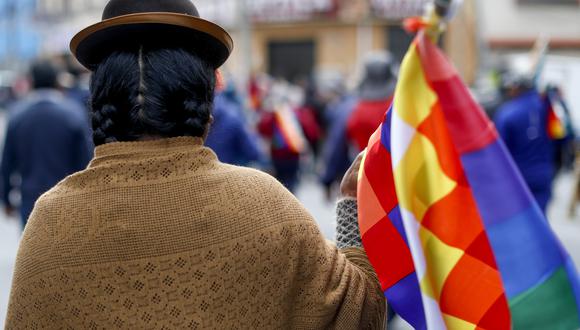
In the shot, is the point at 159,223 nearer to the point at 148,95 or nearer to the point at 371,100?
the point at 148,95

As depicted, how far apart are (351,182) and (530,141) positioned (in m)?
4.73

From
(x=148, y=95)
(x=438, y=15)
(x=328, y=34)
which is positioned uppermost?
(x=438, y=15)

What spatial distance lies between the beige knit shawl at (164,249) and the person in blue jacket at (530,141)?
501cm

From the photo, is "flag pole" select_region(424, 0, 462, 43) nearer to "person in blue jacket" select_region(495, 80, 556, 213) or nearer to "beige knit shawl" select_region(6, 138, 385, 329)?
"beige knit shawl" select_region(6, 138, 385, 329)

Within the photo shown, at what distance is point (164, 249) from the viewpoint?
2.04m

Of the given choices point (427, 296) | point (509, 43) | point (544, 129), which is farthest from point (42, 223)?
point (509, 43)

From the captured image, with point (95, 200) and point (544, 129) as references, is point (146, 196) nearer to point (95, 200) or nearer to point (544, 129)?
point (95, 200)

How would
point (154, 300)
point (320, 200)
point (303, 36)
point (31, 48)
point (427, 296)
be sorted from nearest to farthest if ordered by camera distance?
1. point (154, 300)
2. point (427, 296)
3. point (320, 200)
4. point (303, 36)
5. point (31, 48)

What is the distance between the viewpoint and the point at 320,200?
47.5 ft

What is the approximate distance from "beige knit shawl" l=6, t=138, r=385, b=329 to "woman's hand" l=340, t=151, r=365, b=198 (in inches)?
14.5

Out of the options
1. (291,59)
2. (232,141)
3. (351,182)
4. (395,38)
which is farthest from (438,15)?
(291,59)

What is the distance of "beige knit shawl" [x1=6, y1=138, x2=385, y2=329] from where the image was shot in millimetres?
2041

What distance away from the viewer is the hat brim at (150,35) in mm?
2084

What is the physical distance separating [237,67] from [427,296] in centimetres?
2971
